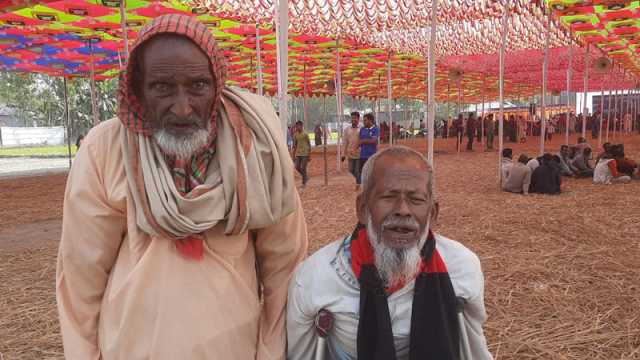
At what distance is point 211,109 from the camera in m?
1.50

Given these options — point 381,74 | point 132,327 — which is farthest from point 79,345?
point 381,74

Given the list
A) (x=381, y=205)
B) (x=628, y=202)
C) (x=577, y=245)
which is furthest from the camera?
(x=628, y=202)

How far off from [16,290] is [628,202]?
8867 mm

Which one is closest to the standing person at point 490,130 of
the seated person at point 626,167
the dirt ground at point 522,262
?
the seated person at point 626,167

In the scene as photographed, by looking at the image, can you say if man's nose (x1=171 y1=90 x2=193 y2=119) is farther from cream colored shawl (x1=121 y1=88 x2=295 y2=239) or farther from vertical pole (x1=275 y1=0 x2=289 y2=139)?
vertical pole (x1=275 y1=0 x2=289 y2=139)

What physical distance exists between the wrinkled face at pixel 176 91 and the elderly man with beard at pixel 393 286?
24.3 inches

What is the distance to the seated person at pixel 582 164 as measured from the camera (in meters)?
11.2

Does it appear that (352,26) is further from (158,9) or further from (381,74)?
(381,74)

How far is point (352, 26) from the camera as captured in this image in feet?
31.4

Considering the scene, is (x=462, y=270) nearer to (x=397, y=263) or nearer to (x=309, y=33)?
(x=397, y=263)

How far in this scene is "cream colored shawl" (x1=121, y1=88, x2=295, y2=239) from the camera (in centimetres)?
138

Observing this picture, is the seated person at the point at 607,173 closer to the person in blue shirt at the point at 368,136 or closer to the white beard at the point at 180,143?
the person in blue shirt at the point at 368,136

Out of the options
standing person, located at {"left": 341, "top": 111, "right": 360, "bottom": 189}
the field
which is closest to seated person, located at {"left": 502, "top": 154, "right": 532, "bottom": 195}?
standing person, located at {"left": 341, "top": 111, "right": 360, "bottom": 189}

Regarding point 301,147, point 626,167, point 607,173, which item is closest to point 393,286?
point 301,147
